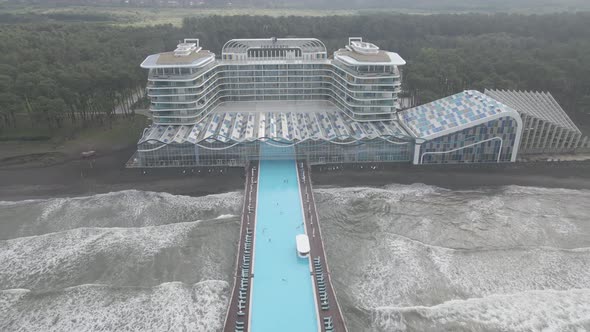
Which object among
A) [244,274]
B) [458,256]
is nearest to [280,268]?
[244,274]

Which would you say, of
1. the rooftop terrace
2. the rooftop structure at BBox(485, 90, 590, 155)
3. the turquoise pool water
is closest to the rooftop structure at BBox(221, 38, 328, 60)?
the rooftop terrace

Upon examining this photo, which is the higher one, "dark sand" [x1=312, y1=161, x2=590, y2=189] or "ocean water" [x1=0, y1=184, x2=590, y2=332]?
"dark sand" [x1=312, y1=161, x2=590, y2=189]

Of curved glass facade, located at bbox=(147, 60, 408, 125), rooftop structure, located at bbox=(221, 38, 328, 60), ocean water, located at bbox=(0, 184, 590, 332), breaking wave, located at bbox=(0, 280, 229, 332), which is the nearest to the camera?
breaking wave, located at bbox=(0, 280, 229, 332)

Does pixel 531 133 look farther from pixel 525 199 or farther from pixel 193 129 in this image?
pixel 193 129

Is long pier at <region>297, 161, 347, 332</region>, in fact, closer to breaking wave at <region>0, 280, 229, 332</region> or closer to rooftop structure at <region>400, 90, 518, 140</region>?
breaking wave at <region>0, 280, 229, 332</region>

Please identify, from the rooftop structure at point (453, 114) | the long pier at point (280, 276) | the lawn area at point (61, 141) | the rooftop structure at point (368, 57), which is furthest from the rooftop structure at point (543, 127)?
the lawn area at point (61, 141)

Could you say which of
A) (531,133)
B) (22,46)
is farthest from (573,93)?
(22,46)

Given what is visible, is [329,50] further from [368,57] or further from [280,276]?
[280,276]
